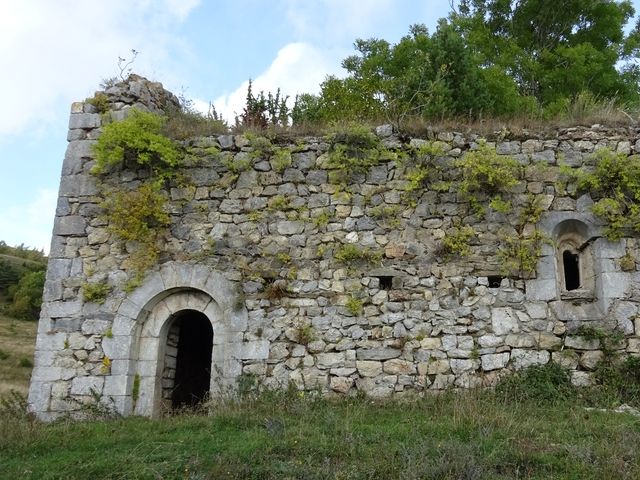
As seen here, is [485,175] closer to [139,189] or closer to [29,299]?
[139,189]

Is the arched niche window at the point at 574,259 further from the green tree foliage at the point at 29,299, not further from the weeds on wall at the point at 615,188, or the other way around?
the green tree foliage at the point at 29,299

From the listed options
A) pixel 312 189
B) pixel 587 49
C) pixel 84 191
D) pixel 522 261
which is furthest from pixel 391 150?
pixel 587 49

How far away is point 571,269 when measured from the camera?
29.2 ft

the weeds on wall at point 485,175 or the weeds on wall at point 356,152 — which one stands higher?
the weeds on wall at point 356,152

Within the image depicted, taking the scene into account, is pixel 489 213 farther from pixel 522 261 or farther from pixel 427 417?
pixel 427 417

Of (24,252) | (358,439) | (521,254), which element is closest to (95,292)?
(358,439)

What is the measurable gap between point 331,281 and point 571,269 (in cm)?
359

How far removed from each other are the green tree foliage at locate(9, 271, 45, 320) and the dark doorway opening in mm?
12986

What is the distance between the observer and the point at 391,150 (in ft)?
29.2

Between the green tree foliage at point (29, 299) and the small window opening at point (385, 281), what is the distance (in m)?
16.7

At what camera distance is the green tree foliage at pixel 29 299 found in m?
21.6

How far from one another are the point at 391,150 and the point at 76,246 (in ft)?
16.1

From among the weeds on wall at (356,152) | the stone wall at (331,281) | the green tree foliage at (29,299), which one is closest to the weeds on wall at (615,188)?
the stone wall at (331,281)

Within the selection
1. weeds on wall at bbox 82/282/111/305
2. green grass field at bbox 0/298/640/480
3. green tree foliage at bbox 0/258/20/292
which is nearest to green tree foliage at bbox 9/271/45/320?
green tree foliage at bbox 0/258/20/292
